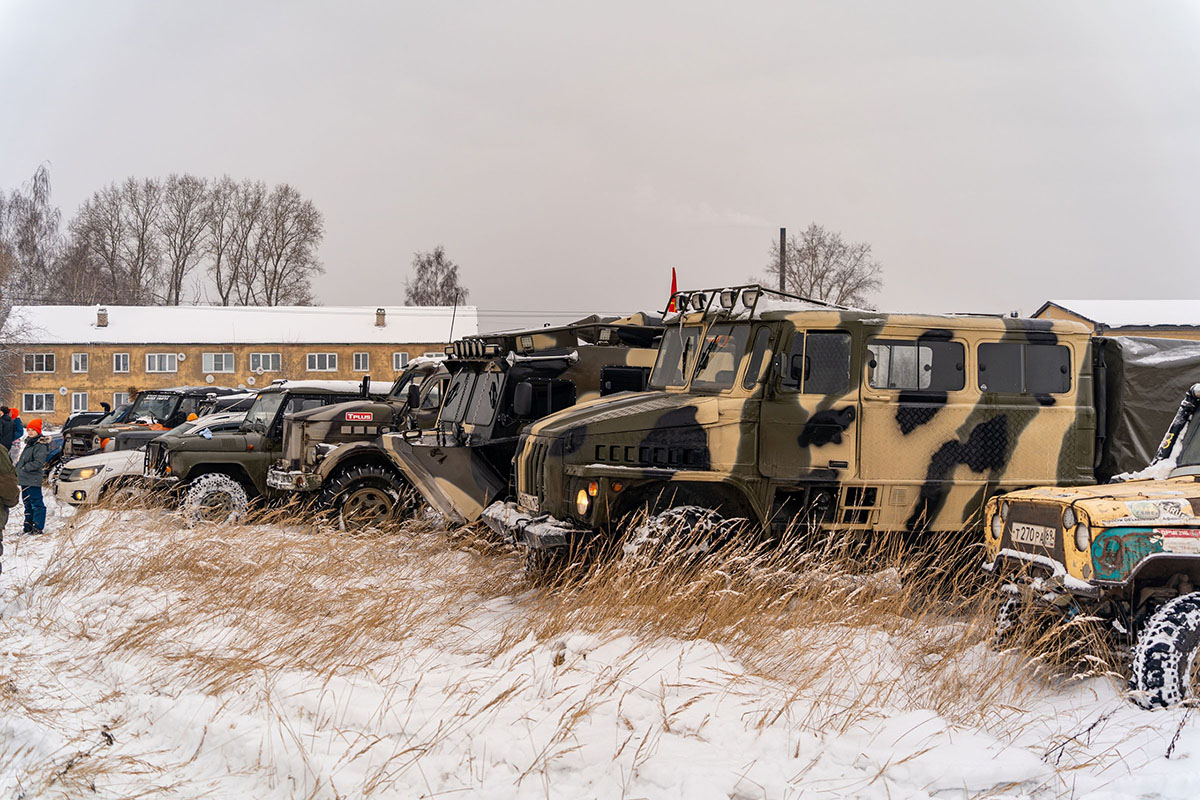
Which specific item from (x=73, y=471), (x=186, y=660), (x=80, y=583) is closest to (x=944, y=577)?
(x=186, y=660)

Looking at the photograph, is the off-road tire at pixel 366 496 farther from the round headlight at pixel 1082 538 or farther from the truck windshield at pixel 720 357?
the round headlight at pixel 1082 538

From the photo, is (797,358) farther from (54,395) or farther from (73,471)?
(54,395)

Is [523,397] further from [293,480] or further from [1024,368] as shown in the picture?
[1024,368]

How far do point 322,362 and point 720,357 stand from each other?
51735 mm

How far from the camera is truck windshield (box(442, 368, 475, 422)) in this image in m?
11.7

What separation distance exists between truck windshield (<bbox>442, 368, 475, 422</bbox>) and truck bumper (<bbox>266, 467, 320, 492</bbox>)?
5.88ft

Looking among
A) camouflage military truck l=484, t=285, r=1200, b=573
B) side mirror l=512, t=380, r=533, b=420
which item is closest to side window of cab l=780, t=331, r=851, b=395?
camouflage military truck l=484, t=285, r=1200, b=573

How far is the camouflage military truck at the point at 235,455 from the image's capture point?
12992 mm

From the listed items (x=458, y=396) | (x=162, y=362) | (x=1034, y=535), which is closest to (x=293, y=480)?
(x=458, y=396)

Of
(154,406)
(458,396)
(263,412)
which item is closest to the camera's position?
(458,396)

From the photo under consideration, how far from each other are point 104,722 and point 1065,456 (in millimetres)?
7163

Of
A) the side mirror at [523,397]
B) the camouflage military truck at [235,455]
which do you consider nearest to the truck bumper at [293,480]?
the camouflage military truck at [235,455]

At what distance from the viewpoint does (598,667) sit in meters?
5.63

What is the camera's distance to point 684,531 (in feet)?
24.0
